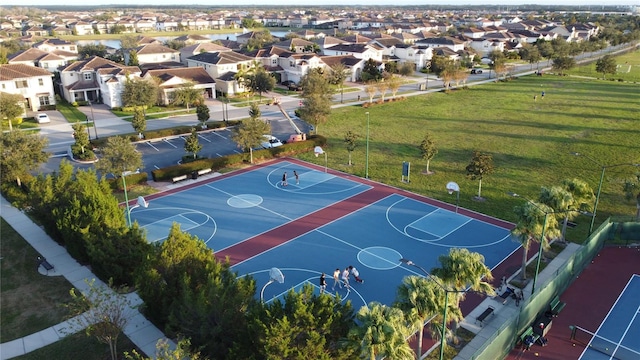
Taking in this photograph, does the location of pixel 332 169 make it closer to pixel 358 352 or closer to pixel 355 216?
pixel 355 216

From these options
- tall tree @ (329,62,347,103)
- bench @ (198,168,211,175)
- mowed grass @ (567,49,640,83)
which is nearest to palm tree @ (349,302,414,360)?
bench @ (198,168,211,175)

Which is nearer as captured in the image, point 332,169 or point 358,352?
point 358,352

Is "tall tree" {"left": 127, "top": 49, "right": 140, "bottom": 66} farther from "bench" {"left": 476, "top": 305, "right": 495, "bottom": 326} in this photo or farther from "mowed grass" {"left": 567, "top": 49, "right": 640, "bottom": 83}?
"mowed grass" {"left": 567, "top": 49, "right": 640, "bottom": 83}

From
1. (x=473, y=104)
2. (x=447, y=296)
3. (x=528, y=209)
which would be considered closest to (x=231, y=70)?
(x=473, y=104)

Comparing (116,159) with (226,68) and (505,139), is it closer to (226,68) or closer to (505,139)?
(505,139)

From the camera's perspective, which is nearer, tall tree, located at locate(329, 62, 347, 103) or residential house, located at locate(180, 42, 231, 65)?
tall tree, located at locate(329, 62, 347, 103)

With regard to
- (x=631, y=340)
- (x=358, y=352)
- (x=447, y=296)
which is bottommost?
(x=631, y=340)

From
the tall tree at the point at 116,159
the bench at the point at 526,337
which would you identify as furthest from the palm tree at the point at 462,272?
the tall tree at the point at 116,159
